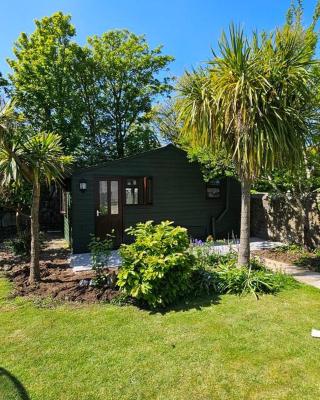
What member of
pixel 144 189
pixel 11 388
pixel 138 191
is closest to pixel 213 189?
pixel 144 189

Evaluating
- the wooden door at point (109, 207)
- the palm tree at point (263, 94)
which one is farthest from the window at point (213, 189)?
the palm tree at point (263, 94)

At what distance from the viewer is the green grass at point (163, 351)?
2.55 meters

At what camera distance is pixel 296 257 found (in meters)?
6.98

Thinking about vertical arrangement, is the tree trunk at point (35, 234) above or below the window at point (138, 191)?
below

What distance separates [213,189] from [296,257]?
368 centimetres

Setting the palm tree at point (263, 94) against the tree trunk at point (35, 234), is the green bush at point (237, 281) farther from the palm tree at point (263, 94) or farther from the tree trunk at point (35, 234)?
the tree trunk at point (35, 234)

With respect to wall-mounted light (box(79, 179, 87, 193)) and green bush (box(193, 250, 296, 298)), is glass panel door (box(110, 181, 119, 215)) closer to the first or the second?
wall-mounted light (box(79, 179, 87, 193))

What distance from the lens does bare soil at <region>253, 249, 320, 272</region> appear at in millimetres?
6342

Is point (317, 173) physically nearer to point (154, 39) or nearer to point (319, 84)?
point (319, 84)

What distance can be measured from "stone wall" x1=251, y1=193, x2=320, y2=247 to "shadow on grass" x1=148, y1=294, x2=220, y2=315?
426 centimetres

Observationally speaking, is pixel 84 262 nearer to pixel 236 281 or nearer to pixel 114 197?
pixel 114 197

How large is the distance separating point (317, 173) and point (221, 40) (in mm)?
3751

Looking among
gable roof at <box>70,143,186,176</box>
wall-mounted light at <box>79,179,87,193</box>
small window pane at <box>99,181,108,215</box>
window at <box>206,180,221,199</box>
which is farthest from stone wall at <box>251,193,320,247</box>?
wall-mounted light at <box>79,179,87,193</box>

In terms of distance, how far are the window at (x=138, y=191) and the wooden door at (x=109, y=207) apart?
30 centimetres
